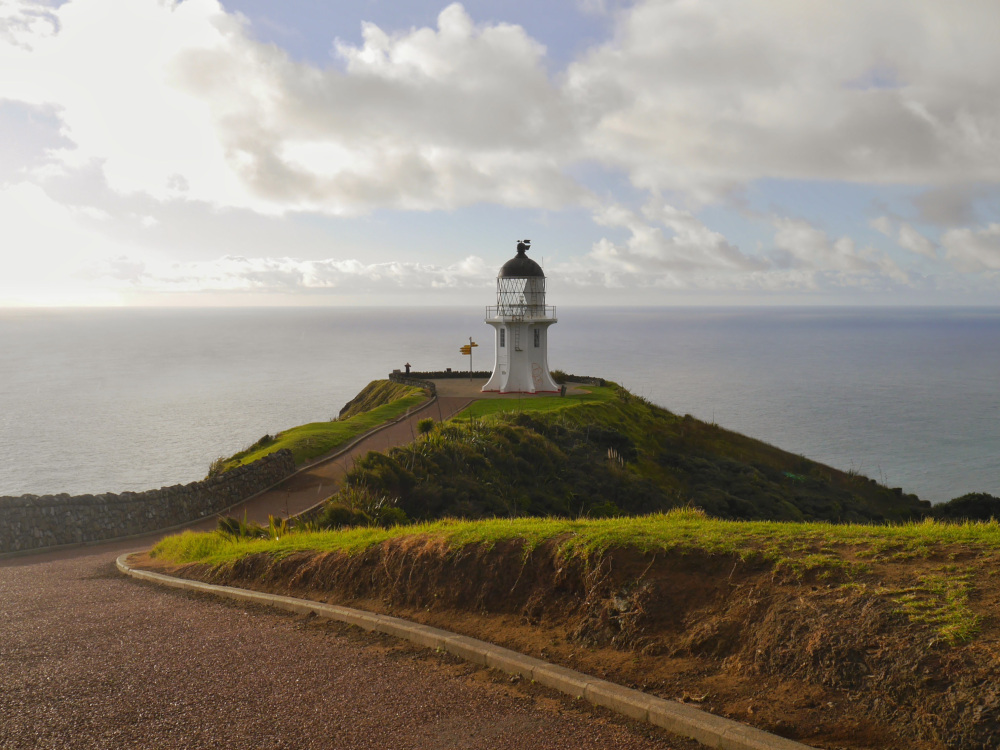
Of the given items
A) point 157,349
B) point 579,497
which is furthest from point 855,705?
point 157,349

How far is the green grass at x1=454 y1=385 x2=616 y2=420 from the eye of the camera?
31708mm

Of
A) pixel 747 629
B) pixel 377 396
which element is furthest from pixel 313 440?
pixel 747 629

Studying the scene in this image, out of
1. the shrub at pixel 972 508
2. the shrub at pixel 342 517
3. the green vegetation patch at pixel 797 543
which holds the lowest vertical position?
the shrub at pixel 972 508

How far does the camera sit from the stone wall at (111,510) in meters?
16.3

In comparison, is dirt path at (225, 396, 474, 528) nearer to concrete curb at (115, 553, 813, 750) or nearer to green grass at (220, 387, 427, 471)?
green grass at (220, 387, 427, 471)

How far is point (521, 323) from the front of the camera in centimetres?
3809

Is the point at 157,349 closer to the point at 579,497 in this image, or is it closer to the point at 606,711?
the point at 579,497

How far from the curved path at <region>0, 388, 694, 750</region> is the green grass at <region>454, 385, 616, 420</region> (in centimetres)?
2181

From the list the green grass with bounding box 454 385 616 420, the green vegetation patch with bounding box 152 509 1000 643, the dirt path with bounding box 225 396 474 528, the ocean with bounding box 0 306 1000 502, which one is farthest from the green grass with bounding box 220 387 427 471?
the ocean with bounding box 0 306 1000 502

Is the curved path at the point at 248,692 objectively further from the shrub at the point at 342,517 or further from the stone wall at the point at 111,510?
the stone wall at the point at 111,510

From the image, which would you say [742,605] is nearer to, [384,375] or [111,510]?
[111,510]

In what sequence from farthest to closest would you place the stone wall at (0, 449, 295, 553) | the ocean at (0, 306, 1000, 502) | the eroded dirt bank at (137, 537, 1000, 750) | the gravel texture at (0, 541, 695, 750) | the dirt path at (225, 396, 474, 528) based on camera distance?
the ocean at (0, 306, 1000, 502) < the dirt path at (225, 396, 474, 528) < the stone wall at (0, 449, 295, 553) < the gravel texture at (0, 541, 695, 750) < the eroded dirt bank at (137, 537, 1000, 750)

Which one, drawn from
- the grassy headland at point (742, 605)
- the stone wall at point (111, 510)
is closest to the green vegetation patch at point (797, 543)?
the grassy headland at point (742, 605)

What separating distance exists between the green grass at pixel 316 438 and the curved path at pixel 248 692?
592 inches
